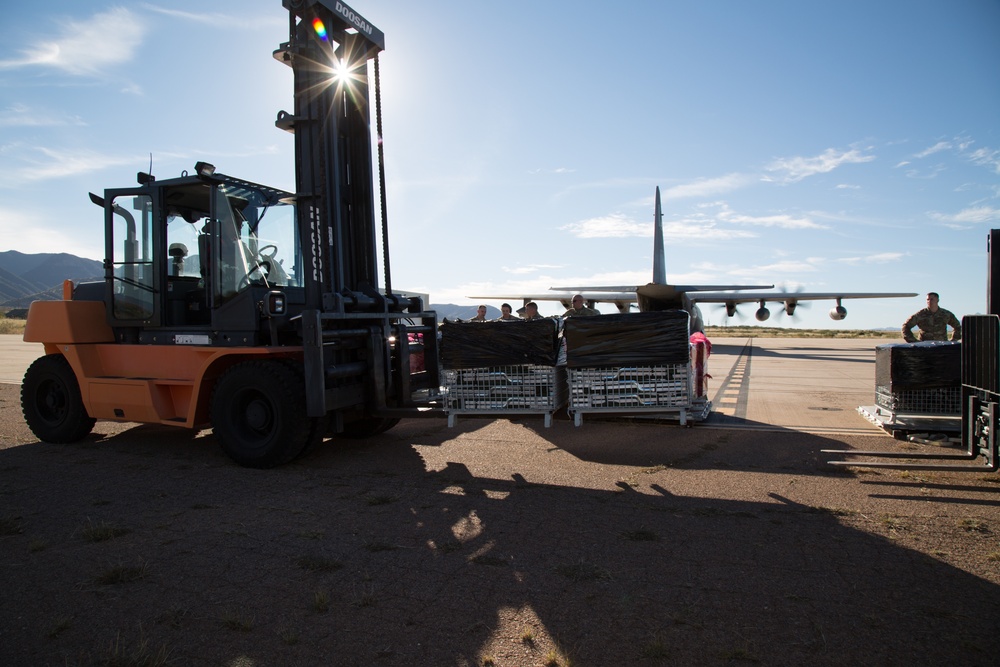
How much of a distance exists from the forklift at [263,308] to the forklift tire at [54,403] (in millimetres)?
21

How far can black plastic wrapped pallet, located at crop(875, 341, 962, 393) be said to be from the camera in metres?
6.61

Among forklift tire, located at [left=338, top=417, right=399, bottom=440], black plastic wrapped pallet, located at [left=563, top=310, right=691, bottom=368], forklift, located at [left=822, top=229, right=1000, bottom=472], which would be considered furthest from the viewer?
forklift tire, located at [left=338, top=417, right=399, bottom=440]

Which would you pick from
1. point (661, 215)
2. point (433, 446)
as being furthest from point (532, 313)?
point (661, 215)

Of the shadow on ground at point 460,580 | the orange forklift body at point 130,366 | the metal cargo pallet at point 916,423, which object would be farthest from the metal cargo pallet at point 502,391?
the metal cargo pallet at point 916,423

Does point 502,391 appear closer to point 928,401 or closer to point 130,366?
point 130,366

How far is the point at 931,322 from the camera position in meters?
9.07

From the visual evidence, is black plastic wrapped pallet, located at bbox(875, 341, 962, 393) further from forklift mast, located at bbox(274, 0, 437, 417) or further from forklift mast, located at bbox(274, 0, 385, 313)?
forklift mast, located at bbox(274, 0, 385, 313)

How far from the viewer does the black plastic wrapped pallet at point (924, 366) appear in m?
6.61

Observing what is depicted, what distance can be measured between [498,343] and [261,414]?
2.62 metres

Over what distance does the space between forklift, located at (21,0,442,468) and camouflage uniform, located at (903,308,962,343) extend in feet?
23.2

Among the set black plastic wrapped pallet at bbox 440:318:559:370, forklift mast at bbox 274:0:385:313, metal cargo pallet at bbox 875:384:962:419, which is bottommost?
metal cargo pallet at bbox 875:384:962:419

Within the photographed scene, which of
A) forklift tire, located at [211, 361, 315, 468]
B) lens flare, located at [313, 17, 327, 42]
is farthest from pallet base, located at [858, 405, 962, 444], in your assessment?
lens flare, located at [313, 17, 327, 42]

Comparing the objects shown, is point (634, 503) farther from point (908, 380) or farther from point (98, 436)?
point (98, 436)

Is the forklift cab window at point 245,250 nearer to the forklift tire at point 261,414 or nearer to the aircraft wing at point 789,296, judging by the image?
the forklift tire at point 261,414
